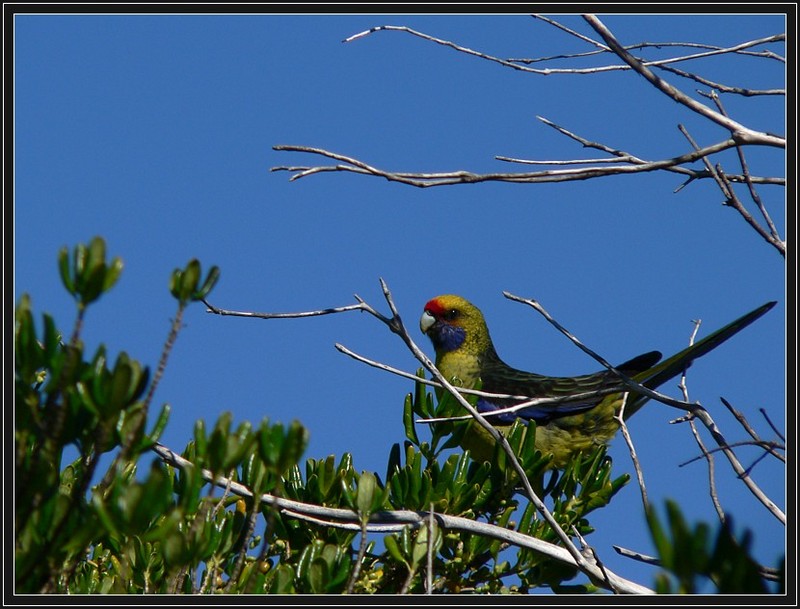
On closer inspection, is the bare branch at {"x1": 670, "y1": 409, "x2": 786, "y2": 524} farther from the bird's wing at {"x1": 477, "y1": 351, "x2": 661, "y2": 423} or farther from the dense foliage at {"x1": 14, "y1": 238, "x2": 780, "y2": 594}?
the bird's wing at {"x1": 477, "y1": 351, "x2": 661, "y2": 423}

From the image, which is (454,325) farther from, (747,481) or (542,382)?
(747,481)

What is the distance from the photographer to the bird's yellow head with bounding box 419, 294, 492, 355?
6875 millimetres

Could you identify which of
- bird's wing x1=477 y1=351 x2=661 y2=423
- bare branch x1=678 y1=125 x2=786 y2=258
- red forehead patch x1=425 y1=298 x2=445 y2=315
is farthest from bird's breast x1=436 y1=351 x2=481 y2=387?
bare branch x1=678 y1=125 x2=786 y2=258

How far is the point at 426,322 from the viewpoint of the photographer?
695cm

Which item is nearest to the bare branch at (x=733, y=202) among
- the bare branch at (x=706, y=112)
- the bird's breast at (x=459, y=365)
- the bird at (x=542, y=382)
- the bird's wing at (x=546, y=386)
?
the bare branch at (x=706, y=112)

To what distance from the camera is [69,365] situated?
1.75 meters

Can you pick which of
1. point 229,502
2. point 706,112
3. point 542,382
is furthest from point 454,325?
point 706,112

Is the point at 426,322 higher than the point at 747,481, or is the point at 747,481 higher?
the point at 426,322

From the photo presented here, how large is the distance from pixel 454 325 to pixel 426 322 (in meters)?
0.21

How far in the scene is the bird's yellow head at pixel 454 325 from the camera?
6875mm

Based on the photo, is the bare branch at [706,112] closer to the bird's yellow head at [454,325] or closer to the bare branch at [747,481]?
the bare branch at [747,481]

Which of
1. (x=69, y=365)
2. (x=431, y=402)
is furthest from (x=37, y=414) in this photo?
(x=431, y=402)
